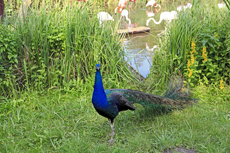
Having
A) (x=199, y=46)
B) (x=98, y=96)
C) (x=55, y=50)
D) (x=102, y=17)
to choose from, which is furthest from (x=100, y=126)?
(x=102, y=17)

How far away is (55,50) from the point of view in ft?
15.5

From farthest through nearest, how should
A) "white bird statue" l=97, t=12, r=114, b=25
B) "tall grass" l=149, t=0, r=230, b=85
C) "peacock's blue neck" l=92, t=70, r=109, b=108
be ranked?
"white bird statue" l=97, t=12, r=114, b=25 → "tall grass" l=149, t=0, r=230, b=85 → "peacock's blue neck" l=92, t=70, r=109, b=108

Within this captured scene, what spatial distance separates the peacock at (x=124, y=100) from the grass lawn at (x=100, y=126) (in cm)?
20

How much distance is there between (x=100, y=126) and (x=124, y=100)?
0.69 m

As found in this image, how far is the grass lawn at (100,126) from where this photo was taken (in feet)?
9.99

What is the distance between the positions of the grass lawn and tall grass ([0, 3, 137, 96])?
1.14 ft

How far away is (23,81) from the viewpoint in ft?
14.8

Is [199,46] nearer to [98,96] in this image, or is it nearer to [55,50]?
[98,96]

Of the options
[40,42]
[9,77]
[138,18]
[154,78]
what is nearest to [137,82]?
[154,78]

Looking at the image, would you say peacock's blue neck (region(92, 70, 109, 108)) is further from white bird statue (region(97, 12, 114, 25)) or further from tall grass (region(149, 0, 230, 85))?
white bird statue (region(97, 12, 114, 25))

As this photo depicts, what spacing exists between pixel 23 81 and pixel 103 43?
1.72 meters

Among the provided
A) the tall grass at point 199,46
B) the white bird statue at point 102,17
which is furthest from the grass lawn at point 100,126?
the white bird statue at point 102,17

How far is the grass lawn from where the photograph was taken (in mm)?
3045

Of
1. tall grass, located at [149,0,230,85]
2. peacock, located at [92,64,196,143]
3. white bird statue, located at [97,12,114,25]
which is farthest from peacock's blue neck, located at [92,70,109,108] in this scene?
white bird statue, located at [97,12,114,25]
